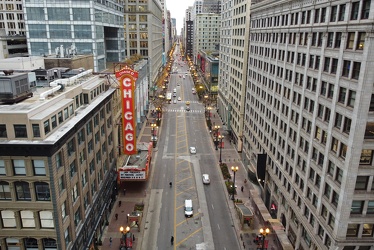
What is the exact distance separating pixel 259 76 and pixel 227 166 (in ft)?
72.2

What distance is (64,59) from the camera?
5297 cm

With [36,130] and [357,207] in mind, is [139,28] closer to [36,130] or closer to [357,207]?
[36,130]

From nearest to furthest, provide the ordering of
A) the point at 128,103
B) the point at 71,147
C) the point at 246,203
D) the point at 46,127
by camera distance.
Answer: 1. the point at 46,127
2. the point at 71,147
3. the point at 128,103
4. the point at 246,203

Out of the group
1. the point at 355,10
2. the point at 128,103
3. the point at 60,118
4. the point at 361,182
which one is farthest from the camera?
the point at 128,103

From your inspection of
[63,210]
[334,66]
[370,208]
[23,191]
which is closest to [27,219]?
[23,191]

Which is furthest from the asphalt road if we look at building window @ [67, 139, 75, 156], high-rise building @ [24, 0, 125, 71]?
high-rise building @ [24, 0, 125, 71]

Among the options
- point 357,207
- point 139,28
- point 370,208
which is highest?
point 139,28

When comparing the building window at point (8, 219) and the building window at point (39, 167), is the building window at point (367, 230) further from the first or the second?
the building window at point (8, 219)

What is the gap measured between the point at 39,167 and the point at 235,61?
65.3 metres

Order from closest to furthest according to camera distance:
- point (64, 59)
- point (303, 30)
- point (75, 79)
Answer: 1. point (303, 30)
2. point (75, 79)
3. point (64, 59)

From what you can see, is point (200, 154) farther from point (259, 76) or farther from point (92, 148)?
point (92, 148)

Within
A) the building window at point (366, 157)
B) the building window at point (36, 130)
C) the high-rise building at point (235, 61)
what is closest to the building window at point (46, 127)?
the building window at point (36, 130)

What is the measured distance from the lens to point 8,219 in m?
31.0

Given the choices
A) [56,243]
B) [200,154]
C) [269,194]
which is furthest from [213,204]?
[56,243]
